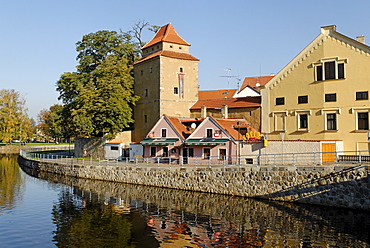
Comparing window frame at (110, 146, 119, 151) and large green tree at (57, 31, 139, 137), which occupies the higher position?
large green tree at (57, 31, 139, 137)

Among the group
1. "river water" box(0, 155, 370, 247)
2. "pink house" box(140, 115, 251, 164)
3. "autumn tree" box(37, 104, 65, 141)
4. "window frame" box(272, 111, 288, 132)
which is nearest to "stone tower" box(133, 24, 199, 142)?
"pink house" box(140, 115, 251, 164)

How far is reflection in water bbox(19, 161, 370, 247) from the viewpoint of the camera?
16719 mm

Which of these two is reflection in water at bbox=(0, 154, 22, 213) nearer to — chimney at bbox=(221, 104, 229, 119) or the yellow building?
chimney at bbox=(221, 104, 229, 119)

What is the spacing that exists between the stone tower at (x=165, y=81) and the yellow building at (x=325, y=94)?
13152mm

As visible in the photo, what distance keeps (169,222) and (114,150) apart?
88.4 ft

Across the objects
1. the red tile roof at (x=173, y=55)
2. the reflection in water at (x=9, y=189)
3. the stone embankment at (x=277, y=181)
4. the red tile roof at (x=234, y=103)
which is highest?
the red tile roof at (x=173, y=55)

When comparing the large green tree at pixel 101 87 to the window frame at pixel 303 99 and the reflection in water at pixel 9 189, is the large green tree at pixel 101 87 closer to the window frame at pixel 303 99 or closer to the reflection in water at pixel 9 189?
the reflection in water at pixel 9 189

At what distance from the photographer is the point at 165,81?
147 feet

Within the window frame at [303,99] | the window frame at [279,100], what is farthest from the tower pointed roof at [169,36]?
the window frame at [303,99]

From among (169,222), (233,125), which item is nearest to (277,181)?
(169,222)

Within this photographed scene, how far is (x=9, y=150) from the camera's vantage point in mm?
85812

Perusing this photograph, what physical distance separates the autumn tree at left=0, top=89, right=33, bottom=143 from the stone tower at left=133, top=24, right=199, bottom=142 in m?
48.1

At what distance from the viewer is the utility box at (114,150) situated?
149 feet

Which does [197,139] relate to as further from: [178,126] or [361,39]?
[361,39]
